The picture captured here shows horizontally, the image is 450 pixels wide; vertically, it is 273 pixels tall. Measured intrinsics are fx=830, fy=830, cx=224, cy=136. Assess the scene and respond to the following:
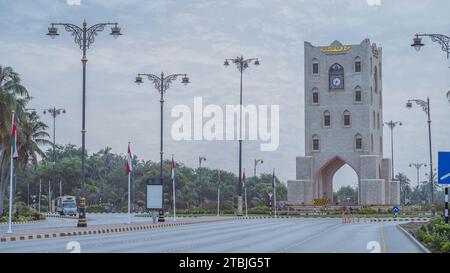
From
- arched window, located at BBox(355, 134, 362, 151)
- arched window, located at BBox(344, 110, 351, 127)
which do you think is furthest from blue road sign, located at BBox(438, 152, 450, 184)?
arched window, located at BBox(344, 110, 351, 127)

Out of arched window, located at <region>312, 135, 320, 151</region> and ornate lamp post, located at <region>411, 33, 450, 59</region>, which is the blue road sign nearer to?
ornate lamp post, located at <region>411, 33, 450, 59</region>

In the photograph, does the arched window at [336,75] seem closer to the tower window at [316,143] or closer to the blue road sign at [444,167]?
the tower window at [316,143]

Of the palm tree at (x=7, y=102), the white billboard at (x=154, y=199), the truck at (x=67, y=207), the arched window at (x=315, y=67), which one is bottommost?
the truck at (x=67, y=207)

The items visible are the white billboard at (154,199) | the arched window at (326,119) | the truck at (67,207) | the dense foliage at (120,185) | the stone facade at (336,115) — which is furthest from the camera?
the dense foliage at (120,185)

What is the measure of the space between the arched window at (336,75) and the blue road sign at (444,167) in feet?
249

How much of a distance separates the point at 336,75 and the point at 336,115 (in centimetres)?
486

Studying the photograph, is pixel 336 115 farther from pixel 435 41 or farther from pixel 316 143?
pixel 435 41

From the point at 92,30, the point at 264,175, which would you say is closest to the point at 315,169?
the point at 264,175

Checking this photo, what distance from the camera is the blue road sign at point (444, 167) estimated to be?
25.5 meters

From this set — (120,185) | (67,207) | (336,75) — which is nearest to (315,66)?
(336,75)

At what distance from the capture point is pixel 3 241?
29.6m

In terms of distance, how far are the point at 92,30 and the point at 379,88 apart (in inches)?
2883

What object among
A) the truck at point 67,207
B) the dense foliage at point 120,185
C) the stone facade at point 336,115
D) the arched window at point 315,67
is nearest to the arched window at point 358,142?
the stone facade at point 336,115
